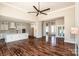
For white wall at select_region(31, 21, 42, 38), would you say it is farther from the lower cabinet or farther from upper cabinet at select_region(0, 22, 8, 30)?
upper cabinet at select_region(0, 22, 8, 30)

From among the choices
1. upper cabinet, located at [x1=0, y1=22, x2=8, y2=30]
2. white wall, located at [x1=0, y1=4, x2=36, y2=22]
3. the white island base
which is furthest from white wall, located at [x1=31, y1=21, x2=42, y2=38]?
upper cabinet, located at [x1=0, y1=22, x2=8, y2=30]

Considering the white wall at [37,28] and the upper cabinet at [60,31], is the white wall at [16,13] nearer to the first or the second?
the white wall at [37,28]

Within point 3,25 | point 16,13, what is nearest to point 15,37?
point 3,25

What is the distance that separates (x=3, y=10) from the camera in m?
3.44

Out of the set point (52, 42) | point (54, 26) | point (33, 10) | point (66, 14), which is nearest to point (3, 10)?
point (33, 10)

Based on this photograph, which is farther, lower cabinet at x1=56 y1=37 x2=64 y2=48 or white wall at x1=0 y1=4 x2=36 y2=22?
lower cabinet at x1=56 y1=37 x2=64 y2=48

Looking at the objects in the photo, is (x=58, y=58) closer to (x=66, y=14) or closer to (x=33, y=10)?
(x=66, y=14)

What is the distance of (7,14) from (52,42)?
2.56 metres

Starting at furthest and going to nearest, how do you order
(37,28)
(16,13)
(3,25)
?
1. (37,28)
2. (16,13)
3. (3,25)

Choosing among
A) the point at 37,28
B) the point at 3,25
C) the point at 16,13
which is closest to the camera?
the point at 3,25

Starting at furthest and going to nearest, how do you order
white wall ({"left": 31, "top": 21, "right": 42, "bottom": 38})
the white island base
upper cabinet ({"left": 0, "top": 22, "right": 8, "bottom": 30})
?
white wall ({"left": 31, "top": 21, "right": 42, "bottom": 38}) → the white island base → upper cabinet ({"left": 0, "top": 22, "right": 8, "bottom": 30})

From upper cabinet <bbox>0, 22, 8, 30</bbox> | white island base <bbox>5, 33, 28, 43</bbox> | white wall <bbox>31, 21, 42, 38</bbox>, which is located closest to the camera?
upper cabinet <bbox>0, 22, 8, 30</bbox>

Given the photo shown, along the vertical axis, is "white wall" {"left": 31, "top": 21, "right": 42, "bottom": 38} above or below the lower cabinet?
above

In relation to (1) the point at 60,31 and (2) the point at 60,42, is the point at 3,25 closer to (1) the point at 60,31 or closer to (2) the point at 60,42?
(1) the point at 60,31
